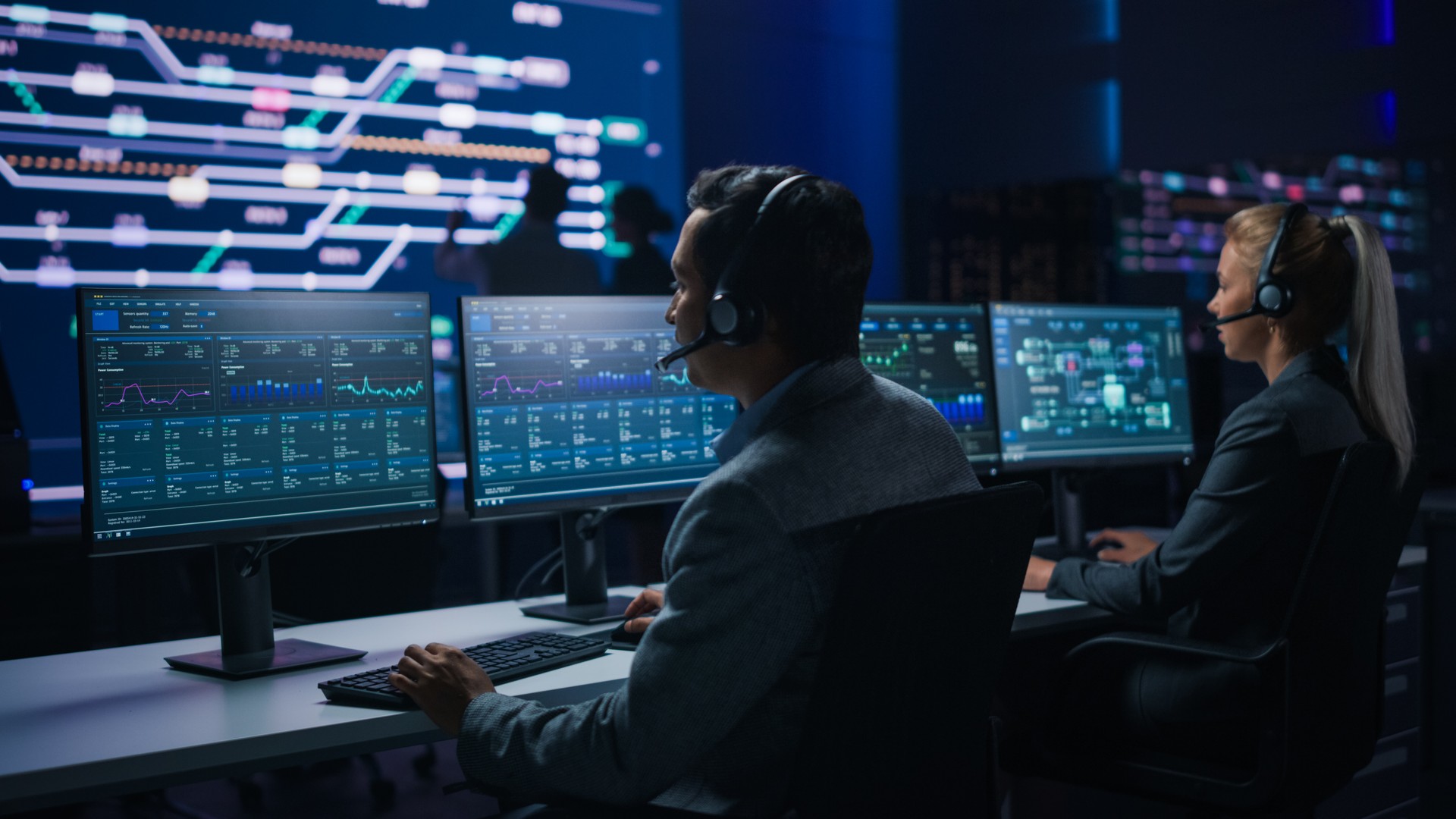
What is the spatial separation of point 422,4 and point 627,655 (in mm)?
3558

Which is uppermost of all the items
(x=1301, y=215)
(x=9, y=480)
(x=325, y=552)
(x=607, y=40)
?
(x=607, y=40)

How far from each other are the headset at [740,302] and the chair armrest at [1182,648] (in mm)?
891

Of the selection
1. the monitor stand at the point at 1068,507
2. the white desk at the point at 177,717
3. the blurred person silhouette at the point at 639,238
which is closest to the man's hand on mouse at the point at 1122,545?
the monitor stand at the point at 1068,507

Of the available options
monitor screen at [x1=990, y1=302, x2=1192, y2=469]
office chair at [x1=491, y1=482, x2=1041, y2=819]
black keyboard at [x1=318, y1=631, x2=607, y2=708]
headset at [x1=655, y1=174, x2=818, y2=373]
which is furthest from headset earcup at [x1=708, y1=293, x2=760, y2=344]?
monitor screen at [x1=990, y1=302, x2=1192, y2=469]

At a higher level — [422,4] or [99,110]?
[422,4]

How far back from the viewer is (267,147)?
4.20 m

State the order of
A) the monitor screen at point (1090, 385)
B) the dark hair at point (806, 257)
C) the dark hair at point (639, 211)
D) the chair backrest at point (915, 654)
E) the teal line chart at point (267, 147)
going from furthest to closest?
the dark hair at point (639, 211), the teal line chart at point (267, 147), the monitor screen at point (1090, 385), the dark hair at point (806, 257), the chair backrest at point (915, 654)

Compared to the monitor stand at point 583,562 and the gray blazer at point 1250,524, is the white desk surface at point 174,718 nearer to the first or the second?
the monitor stand at point 583,562

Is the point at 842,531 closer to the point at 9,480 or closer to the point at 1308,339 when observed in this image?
the point at 1308,339

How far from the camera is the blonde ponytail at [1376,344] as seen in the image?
1.92 meters

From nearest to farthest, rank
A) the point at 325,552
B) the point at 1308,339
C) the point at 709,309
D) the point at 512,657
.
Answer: the point at 709,309 → the point at 512,657 → the point at 1308,339 → the point at 325,552

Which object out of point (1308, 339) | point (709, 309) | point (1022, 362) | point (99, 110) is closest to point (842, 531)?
point (709, 309)

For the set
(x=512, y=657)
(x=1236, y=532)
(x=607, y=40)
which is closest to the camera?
(x=512, y=657)

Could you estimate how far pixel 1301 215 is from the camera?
207cm
